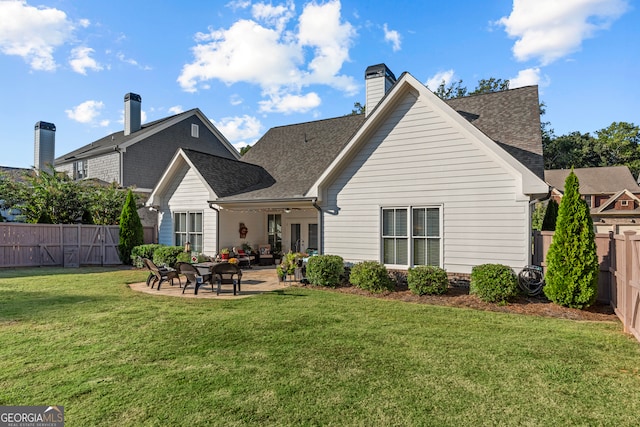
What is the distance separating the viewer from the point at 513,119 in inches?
451

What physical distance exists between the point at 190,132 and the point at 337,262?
2023 centimetres

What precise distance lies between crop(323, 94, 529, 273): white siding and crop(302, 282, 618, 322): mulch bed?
0.87 metres

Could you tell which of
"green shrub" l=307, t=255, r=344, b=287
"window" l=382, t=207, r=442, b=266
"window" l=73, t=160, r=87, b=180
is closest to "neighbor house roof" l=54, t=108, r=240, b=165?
"window" l=73, t=160, r=87, b=180

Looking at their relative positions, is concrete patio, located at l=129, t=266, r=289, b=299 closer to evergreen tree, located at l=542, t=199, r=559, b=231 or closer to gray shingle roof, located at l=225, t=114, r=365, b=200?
gray shingle roof, located at l=225, t=114, r=365, b=200

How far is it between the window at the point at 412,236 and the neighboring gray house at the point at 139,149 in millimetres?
18437

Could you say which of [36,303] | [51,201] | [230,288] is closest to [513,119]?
[230,288]

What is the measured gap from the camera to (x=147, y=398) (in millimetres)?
3580

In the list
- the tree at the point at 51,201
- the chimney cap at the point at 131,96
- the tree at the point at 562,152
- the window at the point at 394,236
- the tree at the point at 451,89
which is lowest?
the window at the point at 394,236

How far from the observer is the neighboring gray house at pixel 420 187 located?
351 inches

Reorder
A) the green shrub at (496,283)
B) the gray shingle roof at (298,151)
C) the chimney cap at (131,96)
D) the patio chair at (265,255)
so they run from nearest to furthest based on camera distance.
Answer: the green shrub at (496,283) < the gray shingle roof at (298,151) < the patio chair at (265,255) < the chimney cap at (131,96)

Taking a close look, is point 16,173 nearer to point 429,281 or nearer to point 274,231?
point 274,231

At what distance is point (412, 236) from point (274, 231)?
8.18 m

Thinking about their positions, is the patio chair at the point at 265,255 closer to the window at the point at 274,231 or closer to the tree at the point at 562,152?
the window at the point at 274,231

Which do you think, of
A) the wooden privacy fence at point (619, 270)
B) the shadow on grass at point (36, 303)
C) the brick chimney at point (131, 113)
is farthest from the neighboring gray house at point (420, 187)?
the brick chimney at point (131, 113)
